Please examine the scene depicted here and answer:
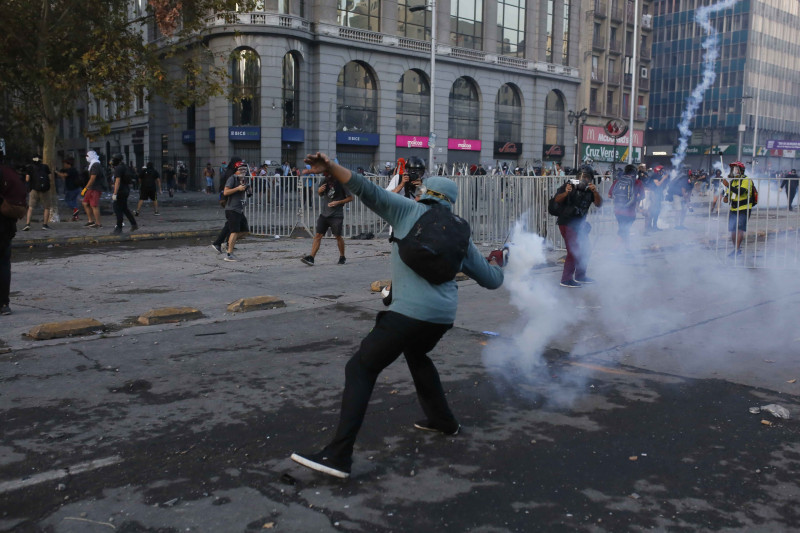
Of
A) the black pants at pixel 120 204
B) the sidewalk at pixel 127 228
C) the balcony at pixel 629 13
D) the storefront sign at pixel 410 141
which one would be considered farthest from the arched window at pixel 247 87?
the balcony at pixel 629 13

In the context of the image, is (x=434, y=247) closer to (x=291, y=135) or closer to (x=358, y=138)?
(x=291, y=135)

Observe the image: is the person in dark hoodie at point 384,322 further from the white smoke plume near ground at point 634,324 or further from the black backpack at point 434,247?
the white smoke plume near ground at point 634,324

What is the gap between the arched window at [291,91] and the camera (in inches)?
1446

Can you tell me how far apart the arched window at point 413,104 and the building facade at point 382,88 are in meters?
0.07

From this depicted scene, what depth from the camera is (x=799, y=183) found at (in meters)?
12.4

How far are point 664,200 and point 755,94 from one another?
58972 millimetres

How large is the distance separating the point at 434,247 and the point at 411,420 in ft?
4.83

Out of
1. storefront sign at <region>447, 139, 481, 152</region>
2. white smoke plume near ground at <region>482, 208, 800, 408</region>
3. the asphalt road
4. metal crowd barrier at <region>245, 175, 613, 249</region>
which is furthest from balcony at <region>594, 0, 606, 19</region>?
the asphalt road

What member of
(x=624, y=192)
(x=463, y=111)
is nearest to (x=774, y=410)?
(x=624, y=192)

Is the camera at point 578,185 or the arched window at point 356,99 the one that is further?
the arched window at point 356,99

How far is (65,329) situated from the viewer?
699 cm

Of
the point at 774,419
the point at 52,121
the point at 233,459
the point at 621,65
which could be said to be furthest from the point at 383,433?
Result: the point at 621,65

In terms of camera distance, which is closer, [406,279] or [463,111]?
[406,279]

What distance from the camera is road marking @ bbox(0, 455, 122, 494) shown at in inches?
143
